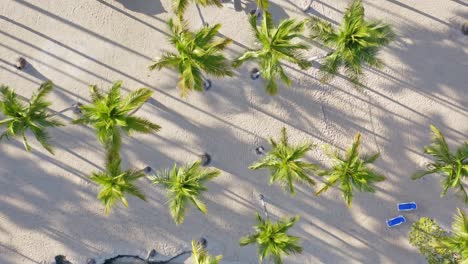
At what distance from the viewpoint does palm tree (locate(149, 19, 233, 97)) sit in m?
12.2

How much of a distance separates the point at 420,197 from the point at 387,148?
2252 millimetres

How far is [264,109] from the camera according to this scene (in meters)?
16.2

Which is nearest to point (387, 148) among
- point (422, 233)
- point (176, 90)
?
point (422, 233)

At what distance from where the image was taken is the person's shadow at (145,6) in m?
16.0

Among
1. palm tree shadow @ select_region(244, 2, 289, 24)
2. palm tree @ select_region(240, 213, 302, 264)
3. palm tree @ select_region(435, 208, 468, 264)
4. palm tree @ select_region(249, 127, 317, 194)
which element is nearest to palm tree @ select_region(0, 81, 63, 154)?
palm tree @ select_region(249, 127, 317, 194)

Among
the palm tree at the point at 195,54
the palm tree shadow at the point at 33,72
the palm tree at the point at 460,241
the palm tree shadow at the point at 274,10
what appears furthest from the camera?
the palm tree shadow at the point at 274,10

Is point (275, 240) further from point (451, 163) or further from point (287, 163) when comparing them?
point (451, 163)

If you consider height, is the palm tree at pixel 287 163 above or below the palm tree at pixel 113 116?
above

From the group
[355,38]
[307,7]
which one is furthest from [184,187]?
[307,7]

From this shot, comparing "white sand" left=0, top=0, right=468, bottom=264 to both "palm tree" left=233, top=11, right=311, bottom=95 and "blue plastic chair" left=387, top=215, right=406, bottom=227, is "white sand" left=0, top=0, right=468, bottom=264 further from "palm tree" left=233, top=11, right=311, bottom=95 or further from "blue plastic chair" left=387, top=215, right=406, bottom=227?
"palm tree" left=233, top=11, right=311, bottom=95

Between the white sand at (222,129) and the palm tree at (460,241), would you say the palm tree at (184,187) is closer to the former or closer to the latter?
the white sand at (222,129)

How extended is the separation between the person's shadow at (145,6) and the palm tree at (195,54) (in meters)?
3.68

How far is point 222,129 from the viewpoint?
53.3 ft

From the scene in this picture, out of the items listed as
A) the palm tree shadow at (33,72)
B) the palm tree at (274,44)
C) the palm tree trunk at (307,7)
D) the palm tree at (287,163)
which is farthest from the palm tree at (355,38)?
the palm tree shadow at (33,72)
